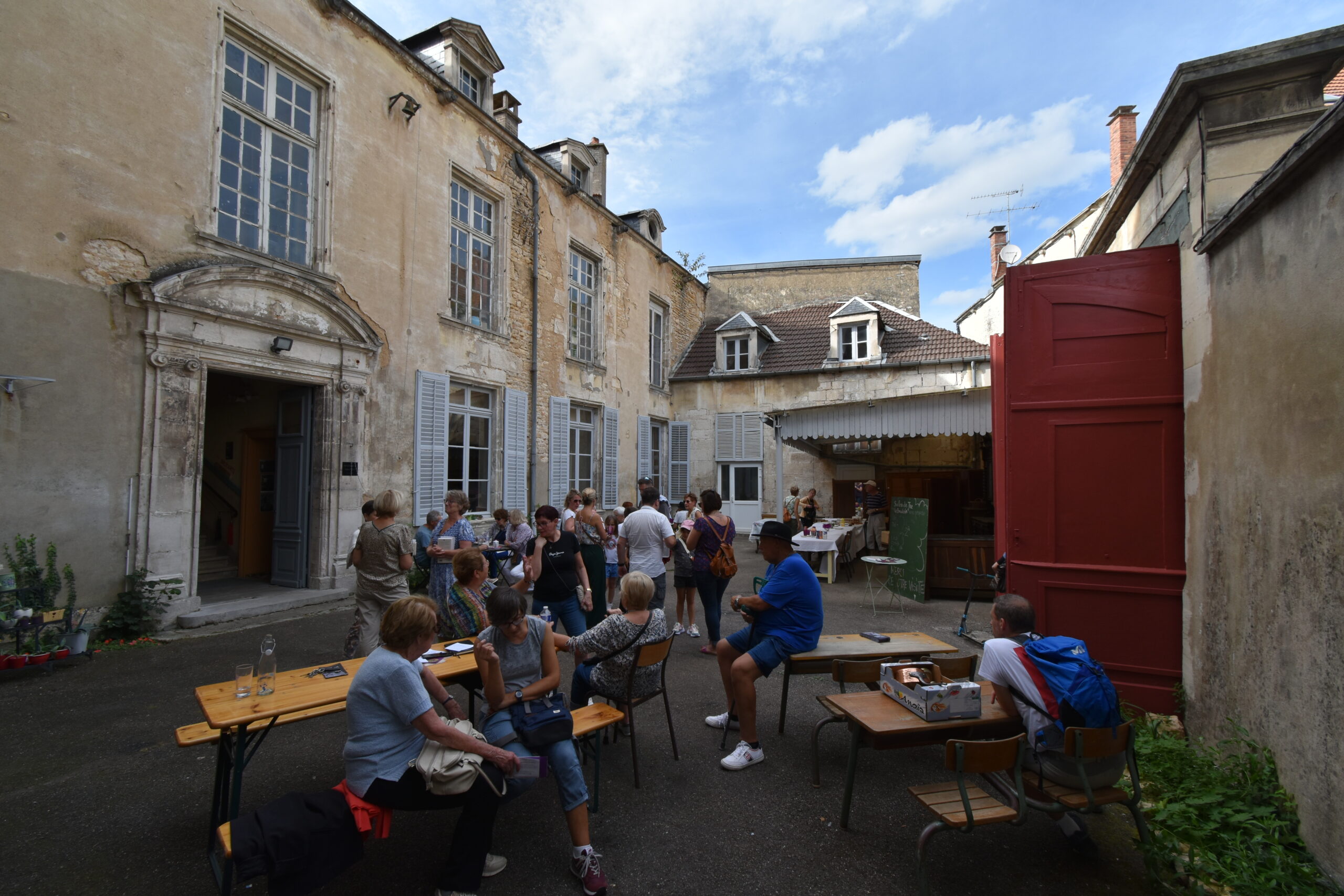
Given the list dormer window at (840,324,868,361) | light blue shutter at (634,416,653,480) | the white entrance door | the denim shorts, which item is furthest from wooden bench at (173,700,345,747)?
dormer window at (840,324,868,361)

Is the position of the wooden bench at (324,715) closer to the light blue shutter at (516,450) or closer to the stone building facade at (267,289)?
the stone building facade at (267,289)

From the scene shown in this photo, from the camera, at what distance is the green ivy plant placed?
6.07 meters

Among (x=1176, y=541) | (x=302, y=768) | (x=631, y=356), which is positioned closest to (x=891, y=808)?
(x=1176, y=541)

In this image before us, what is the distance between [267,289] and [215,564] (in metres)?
4.35

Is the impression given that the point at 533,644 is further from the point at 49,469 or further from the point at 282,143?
the point at 282,143

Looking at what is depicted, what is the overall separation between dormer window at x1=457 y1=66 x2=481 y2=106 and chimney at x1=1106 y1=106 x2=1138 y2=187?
13.2 metres

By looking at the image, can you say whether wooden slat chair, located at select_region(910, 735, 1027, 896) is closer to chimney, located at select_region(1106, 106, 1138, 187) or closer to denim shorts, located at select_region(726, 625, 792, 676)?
denim shorts, located at select_region(726, 625, 792, 676)

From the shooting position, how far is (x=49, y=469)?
5.72 m

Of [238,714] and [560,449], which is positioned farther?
[560,449]

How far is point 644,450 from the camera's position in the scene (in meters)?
15.7

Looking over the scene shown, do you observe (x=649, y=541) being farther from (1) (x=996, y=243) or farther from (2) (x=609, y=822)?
(1) (x=996, y=243)

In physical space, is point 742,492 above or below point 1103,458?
below

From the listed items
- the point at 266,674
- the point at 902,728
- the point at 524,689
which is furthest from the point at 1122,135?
the point at 266,674

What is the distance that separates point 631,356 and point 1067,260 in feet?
37.0
